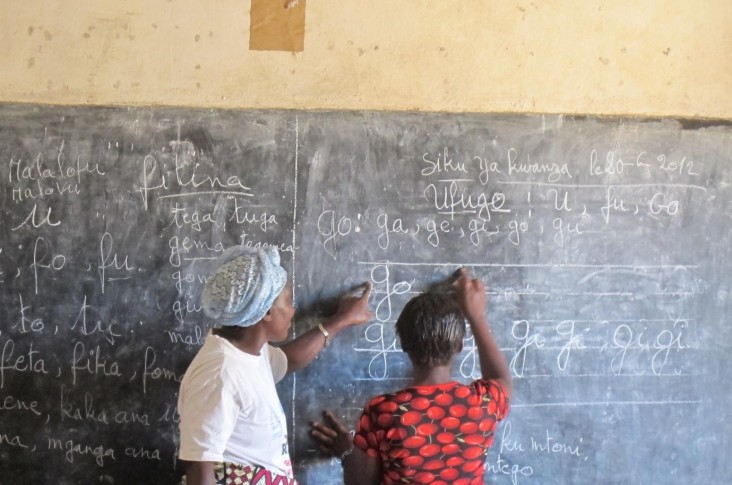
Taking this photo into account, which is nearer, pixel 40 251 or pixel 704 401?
pixel 40 251

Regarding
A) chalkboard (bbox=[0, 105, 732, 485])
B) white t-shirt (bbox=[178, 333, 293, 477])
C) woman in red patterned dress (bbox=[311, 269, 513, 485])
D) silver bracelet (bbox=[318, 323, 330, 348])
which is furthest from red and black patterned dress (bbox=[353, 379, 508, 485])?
chalkboard (bbox=[0, 105, 732, 485])

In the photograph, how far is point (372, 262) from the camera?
2486 mm

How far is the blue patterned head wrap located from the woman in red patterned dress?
0.42 m

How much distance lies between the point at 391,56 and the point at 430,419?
1.46 meters

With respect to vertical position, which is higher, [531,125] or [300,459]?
[531,125]

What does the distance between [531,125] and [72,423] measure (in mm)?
2189

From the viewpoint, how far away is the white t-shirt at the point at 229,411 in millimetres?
1708

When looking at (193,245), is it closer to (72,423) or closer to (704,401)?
(72,423)

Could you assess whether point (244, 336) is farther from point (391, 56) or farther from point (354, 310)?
point (391, 56)

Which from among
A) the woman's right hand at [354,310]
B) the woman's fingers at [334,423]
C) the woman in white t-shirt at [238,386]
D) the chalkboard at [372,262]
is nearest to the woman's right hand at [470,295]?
the chalkboard at [372,262]

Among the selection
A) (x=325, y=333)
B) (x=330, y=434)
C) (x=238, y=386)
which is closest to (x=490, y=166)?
(x=325, y=333)

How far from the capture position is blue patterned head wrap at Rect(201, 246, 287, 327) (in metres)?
1.77

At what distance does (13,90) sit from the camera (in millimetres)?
2471

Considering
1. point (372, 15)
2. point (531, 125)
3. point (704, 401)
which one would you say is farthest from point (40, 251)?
point (704, 401)
